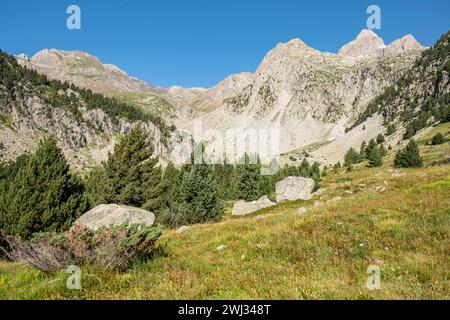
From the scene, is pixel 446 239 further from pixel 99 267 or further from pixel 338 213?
Answer: pixel 99 267

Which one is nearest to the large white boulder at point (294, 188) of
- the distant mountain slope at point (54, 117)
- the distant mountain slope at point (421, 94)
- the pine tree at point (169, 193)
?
the pine tree at point (169, 193)

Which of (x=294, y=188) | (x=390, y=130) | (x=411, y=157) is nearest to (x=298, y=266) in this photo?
(x=294, y=188)

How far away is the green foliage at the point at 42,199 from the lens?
26402 millimetres

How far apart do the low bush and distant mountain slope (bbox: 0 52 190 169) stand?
11338 centimetres

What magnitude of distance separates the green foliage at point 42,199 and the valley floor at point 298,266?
18141 mm

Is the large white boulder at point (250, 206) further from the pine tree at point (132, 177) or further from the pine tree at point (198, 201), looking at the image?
the pine tree at point (132, 177)

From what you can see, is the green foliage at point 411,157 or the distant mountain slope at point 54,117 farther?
the distant mountain slope at point 54,117

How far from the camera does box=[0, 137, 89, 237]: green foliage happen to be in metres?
26.4

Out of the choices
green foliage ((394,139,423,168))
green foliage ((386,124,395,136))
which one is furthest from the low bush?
green foliage ((386,124,395,136))

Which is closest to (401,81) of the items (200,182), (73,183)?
(200,182)

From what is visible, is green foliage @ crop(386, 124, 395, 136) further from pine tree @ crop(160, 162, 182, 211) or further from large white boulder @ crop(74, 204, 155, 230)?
large white boulder @ crop(74, 204, 155, 230)

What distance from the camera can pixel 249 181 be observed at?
56812 mm
